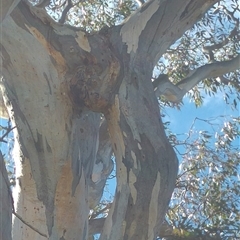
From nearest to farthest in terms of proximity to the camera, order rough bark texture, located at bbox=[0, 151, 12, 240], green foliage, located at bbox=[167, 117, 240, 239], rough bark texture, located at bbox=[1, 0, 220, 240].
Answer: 1. rough bark texture, located at bbox=[0, 151, 12, 240]
2. rough bark texture, located at bbox=[1, 0, 220, 240]
3. green foliage, located at bbox=[167, 117, 240, 239]

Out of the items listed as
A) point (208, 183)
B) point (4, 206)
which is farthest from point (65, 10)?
point (4, 206)

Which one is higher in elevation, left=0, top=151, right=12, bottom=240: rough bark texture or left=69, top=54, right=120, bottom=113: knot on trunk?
left=69, top=54, right=120, bottom=113: knot on trunk

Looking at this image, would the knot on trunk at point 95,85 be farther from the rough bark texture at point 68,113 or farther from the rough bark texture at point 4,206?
the rough bark texture at point 4,206

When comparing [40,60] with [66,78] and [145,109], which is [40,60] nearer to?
[66,78]

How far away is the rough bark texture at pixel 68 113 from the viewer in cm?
330

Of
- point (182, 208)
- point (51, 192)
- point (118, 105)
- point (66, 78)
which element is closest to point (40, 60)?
point (66, 78)

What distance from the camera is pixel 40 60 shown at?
11.6 feet

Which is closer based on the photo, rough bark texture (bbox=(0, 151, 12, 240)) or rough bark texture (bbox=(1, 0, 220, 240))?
rough bark texture (bbox=(0, 151, 12, 240))

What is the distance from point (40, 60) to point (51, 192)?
72 cm

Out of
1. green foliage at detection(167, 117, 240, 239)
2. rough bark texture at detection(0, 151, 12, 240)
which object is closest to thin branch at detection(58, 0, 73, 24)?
green foliage at detection(167, 117, 240, 239)

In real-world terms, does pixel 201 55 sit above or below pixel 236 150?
above

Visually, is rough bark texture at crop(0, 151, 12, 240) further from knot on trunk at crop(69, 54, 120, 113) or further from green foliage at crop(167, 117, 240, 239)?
green foliage at crop(167, 117, 240, 239)

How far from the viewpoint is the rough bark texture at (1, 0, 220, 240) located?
330cm

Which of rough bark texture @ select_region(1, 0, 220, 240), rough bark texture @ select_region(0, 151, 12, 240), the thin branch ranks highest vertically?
the thin branch
